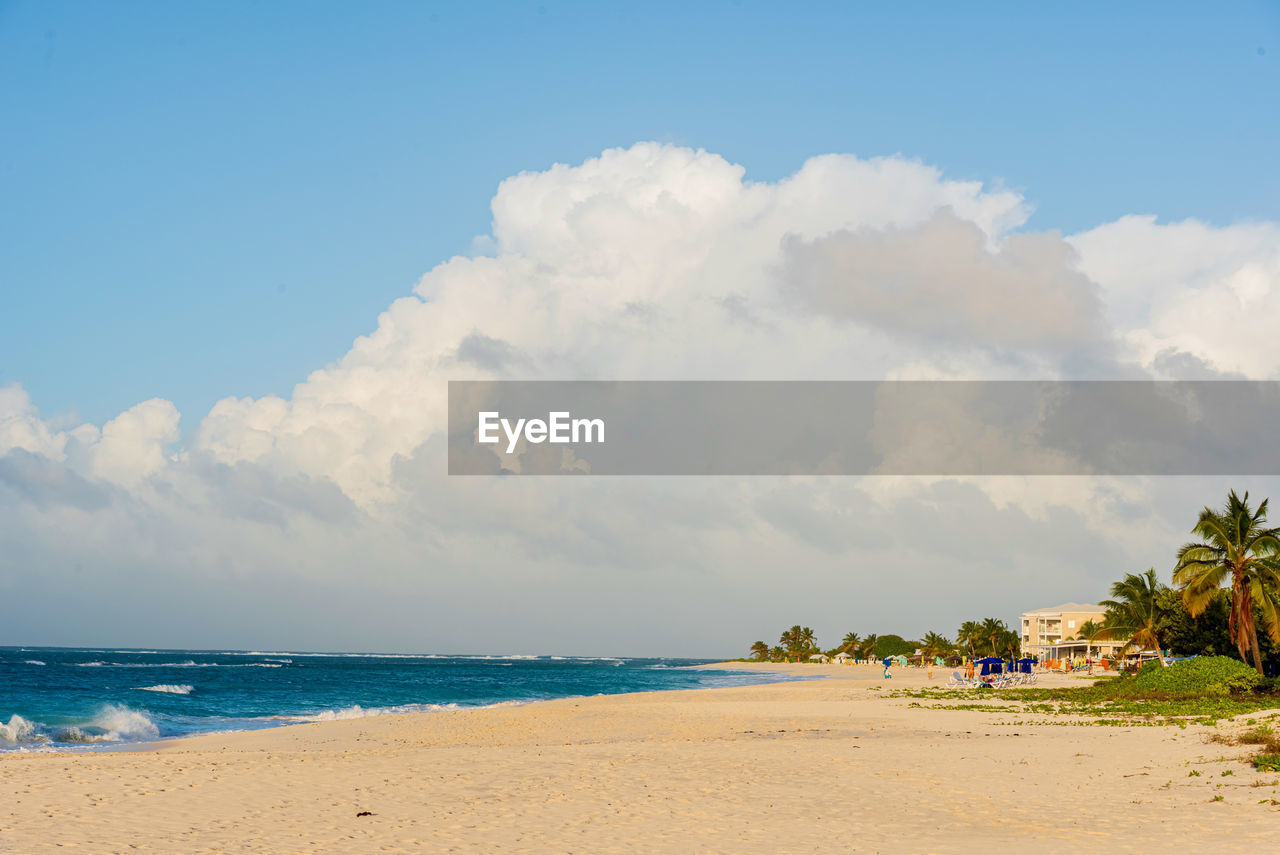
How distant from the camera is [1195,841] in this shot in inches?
427

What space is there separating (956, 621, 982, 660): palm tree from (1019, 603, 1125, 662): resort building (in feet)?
18.2

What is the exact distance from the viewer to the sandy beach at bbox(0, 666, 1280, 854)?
444 inches

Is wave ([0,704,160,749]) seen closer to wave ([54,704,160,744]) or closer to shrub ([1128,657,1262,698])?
wave ([54,704,160,744])

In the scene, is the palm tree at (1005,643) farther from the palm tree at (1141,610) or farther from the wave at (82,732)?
the wave at (82,732)

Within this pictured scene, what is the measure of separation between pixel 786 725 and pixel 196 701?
37213mm

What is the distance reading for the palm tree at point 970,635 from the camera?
11312 centimetres

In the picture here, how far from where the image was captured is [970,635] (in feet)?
379

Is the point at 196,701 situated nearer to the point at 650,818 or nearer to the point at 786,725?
the point at 786,725

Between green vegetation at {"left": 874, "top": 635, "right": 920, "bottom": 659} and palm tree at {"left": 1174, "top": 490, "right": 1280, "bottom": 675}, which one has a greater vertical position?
palm tree at {"left": 1174, "top": 490, "right": 1280, "bottom": 675}

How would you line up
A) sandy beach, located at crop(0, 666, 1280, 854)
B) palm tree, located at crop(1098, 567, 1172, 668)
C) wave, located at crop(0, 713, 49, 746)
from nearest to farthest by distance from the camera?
Answer: sandy beach, located at crop(0, 666, 1280, 854)
wave, located at crop(0, 713, 49, 746)
palm tree, located at crop(1098, 567, 1172, 668)

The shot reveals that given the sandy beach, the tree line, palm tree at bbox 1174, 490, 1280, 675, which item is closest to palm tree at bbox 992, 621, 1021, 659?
the tree line

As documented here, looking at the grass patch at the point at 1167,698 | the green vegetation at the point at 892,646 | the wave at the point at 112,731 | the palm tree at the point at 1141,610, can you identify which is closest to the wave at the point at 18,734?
the wave at the point at 112,731

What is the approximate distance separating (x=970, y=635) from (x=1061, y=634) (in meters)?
10.8

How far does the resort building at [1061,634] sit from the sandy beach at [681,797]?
82.3 meters
